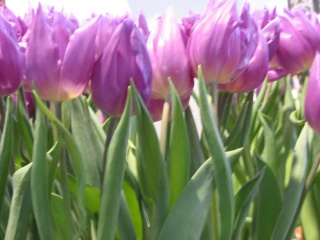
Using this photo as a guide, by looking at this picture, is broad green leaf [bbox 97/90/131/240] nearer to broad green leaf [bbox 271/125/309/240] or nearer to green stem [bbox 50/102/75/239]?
green stem [bbox 50/102/75/239]

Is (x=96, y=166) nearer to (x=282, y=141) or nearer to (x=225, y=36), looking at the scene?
(x=225, y=36)

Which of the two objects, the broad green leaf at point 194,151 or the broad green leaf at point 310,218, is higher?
the broad green leaf at point 194,151

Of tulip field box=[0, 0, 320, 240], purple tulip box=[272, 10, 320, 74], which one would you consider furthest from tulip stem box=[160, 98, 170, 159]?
purple tulip box=[272, 10, 320, 74]

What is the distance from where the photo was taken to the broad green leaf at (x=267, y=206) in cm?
53

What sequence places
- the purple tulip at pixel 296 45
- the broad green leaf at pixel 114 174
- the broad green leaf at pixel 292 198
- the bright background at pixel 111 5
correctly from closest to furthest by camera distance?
the broad green leaf at pixel 114 174
the broad green leaf at pixel 292 198
the purple tulip at pixel 296 45
the bright background at pixel 111 5

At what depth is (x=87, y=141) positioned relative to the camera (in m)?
0.46

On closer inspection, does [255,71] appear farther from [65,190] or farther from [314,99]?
[65,190]

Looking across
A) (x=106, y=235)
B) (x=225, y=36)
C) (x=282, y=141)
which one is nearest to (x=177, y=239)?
(x=106, y=235)

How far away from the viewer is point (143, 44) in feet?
1.33

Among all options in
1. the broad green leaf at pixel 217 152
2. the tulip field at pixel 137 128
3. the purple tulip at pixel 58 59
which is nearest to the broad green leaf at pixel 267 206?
the tulip field at pixel 137 128

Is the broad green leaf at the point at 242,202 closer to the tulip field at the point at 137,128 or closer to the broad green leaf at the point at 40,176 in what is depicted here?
the tulip field at the point at 137,128

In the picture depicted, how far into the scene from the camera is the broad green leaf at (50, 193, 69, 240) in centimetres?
46

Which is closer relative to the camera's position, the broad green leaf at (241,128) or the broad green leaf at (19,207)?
the broad green leaf at (19,207)

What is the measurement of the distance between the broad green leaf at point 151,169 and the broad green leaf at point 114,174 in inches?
0.8
